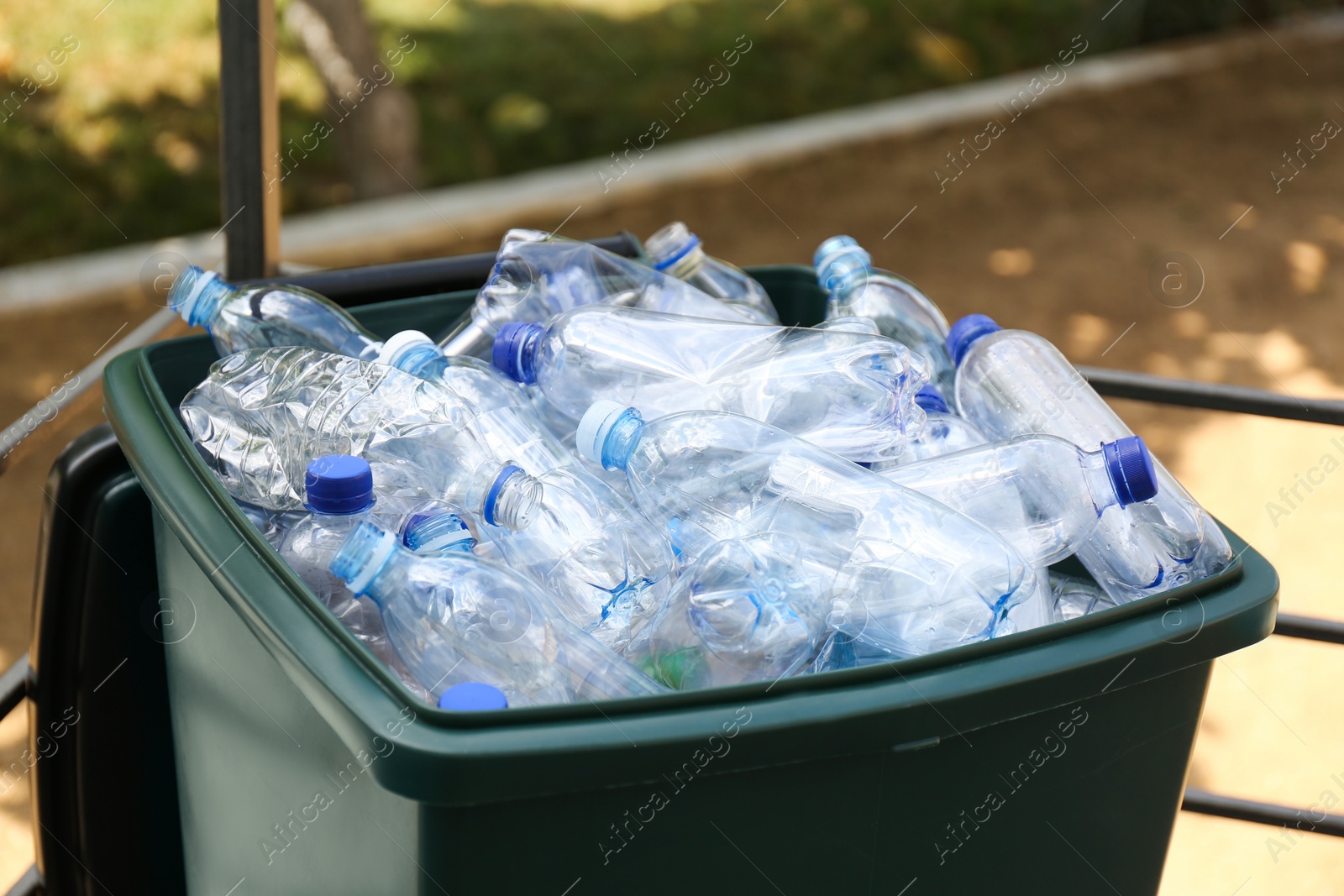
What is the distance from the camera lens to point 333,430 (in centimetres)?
130

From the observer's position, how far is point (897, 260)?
17.9ft

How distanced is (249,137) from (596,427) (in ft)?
2.43

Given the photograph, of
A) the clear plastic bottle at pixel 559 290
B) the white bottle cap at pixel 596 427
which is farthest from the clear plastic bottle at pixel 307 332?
the white bottle cap at pixel 596 427

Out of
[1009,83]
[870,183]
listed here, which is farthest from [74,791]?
[1009,83]

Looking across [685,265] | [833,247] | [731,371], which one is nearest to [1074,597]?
[731,371]

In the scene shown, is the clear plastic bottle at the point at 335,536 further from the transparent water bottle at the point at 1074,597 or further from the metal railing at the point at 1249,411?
the metal railing at the point at 1249,411

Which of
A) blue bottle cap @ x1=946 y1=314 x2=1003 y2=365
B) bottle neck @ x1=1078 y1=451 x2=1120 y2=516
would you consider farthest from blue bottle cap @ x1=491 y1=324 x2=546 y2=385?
bottle neck @ x1=1078 y1=451 x2=1120 y2=516

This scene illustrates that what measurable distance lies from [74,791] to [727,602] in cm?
90

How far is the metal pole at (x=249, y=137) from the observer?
1.50 meters

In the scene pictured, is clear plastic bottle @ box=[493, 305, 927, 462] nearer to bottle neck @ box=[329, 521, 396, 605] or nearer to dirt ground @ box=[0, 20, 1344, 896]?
bottle neck @ box=[329, 521, 396, 605]

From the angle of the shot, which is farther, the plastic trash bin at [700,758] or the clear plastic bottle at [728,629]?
the clear plastic bottle at [728,629]

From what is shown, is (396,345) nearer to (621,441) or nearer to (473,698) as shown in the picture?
(621,441)

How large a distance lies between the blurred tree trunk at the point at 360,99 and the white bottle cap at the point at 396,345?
385 centimetres

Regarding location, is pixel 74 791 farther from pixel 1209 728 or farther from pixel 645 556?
pixel 1209 728
